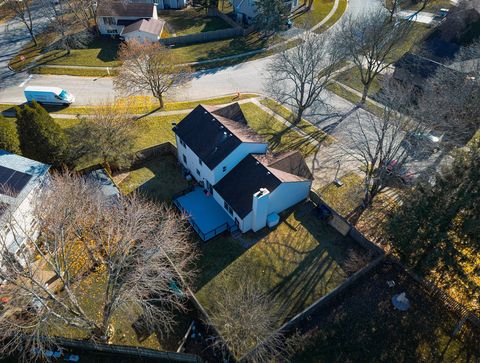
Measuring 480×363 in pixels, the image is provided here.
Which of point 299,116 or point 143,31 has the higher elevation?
point 143,31

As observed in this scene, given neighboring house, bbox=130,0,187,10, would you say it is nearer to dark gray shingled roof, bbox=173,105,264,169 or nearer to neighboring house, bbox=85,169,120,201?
dark gray shingled roof, bbox=173,105,264,169

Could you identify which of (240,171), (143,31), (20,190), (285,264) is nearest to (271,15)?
(143,31)

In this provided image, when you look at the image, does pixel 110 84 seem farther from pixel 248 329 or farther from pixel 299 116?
pixel 248 329

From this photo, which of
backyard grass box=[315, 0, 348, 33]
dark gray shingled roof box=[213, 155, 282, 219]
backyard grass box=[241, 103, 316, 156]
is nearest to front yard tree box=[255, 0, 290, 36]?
backyard grass box=[315, 0, 348, 33]

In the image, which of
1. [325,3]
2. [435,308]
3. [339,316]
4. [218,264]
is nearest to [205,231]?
[218,264]

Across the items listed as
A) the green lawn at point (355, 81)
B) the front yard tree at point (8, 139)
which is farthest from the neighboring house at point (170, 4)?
the front yard tree at point (8, 139)

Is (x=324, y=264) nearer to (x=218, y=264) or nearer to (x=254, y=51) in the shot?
(x=218, y=264)

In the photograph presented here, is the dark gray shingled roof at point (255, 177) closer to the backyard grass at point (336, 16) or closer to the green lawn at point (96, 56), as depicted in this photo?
the green lawn at point (96, 56)
